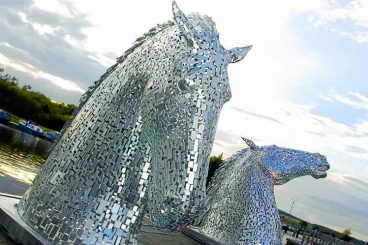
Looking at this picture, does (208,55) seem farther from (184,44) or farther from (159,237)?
(159,237)

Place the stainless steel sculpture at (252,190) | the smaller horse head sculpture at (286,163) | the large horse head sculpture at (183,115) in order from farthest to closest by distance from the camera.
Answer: the smaller horse head sculpture at (286,163) < the stainless steel sculpture at (252,190) < the large horse head sculpture at (183,115)

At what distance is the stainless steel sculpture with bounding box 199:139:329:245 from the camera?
699 cm

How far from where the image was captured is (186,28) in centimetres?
237

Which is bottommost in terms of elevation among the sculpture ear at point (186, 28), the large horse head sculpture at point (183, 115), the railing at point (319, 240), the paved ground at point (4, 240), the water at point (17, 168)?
the water at point (17, 168)

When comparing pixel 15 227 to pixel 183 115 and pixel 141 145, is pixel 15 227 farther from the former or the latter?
pixel 183 115

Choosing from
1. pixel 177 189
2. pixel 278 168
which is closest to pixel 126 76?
pixel 177 189

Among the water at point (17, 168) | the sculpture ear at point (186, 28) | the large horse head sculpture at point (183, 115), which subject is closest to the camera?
the large horse head sculpture at point (183, 115)

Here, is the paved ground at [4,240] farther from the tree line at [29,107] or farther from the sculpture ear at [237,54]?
the tree line at [29,107]

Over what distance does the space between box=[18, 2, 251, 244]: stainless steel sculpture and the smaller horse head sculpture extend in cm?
492

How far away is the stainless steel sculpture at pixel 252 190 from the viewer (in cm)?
699

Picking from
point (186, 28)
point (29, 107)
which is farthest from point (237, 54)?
point (29, 107)

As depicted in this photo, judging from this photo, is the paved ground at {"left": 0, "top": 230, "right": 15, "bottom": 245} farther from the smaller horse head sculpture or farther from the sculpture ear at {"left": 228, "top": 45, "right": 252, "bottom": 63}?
the smaller horse head sculpture

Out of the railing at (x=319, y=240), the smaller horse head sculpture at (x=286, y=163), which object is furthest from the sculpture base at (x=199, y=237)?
the railing at (x=319, y=240)

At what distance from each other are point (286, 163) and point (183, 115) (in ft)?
18.5
